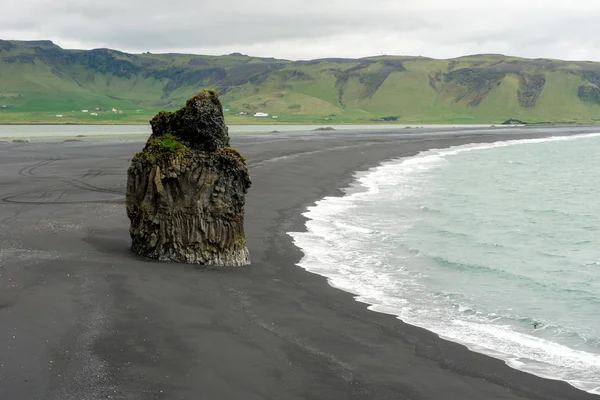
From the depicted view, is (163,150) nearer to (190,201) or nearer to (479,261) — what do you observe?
(190,201)

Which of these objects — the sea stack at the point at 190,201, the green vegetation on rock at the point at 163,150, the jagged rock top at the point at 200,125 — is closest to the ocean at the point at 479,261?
the sea stack at the point at 190,201

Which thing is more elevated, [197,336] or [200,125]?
[200,125]

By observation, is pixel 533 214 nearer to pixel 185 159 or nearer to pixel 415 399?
pixel 185 159

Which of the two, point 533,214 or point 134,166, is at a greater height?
point 134,166

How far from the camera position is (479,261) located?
2211 cm

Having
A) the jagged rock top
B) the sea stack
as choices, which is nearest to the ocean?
the sea stack

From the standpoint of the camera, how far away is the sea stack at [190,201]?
1769 cm

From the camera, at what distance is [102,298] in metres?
13.6

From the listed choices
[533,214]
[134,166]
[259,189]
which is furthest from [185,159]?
[533,214]

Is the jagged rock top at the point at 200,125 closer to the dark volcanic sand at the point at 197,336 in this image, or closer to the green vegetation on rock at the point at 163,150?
the green vegetation on rock at the point at 163,150

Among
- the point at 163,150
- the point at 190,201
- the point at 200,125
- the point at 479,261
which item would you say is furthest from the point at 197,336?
the point at 479,261

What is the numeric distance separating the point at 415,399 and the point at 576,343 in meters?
5.77

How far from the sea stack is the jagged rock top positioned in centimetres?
3

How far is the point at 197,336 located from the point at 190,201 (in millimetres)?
6339
